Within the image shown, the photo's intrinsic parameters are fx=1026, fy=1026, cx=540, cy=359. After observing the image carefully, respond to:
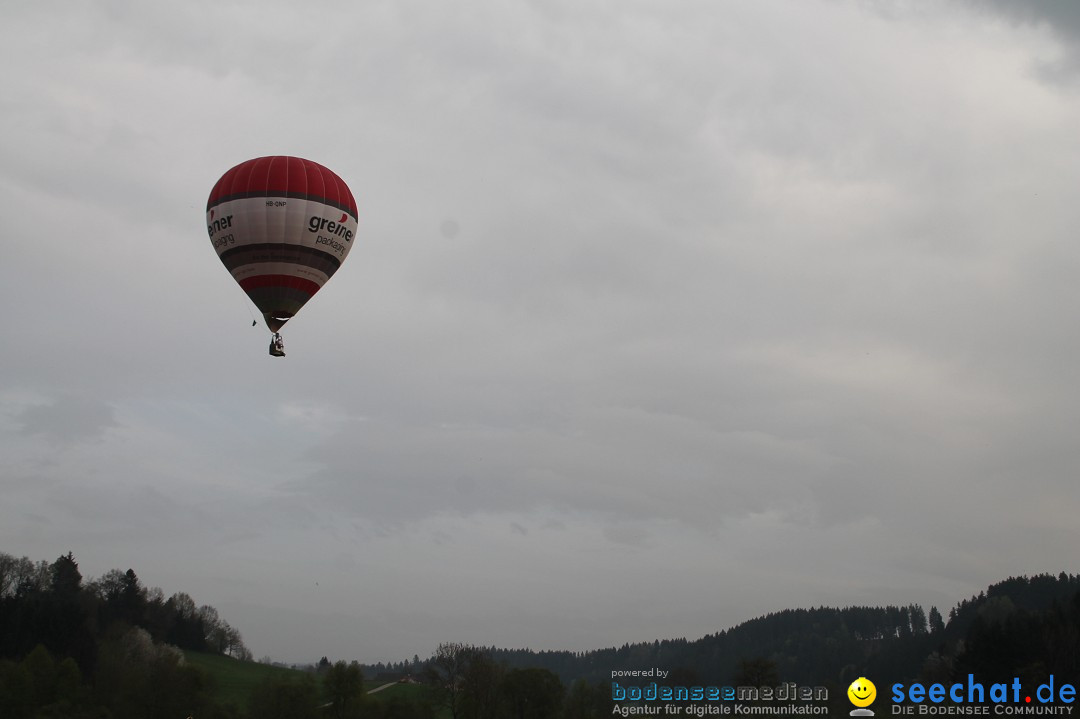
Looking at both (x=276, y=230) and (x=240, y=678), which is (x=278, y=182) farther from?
(x=240, y=678)

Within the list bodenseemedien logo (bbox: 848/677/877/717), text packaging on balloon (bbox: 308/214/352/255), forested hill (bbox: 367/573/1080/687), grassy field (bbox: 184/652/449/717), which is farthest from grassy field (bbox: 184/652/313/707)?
text packaging on balloon (bbox: 308/214/352/255)

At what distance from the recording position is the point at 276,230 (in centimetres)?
4309

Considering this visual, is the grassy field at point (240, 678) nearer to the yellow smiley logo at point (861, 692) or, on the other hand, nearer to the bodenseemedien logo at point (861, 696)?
the bodenseemedien logo at point (861, 696)

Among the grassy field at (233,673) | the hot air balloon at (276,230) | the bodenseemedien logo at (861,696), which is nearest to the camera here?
the hot air balloon at (276,230)

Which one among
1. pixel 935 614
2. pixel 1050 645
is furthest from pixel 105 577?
pixel 935 614

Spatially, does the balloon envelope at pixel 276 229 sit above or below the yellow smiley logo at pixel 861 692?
above

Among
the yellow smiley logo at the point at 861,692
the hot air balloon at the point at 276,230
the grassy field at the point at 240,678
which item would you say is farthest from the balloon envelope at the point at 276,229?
the grassy field at the point at 240,678

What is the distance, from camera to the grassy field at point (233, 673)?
95.9 meters

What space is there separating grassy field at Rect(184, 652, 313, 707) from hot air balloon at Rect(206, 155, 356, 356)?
51.3 m

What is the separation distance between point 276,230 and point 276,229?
0.14 feet

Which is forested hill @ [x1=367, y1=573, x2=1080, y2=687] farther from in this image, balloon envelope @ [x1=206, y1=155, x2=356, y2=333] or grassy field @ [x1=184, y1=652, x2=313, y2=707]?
balloon envelope @ [x1=206, y1=155, x2=356, y2=333]

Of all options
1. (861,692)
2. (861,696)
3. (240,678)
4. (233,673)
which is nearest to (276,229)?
(861,692)

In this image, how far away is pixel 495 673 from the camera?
80.6 metres

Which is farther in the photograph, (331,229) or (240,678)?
(240,678)
